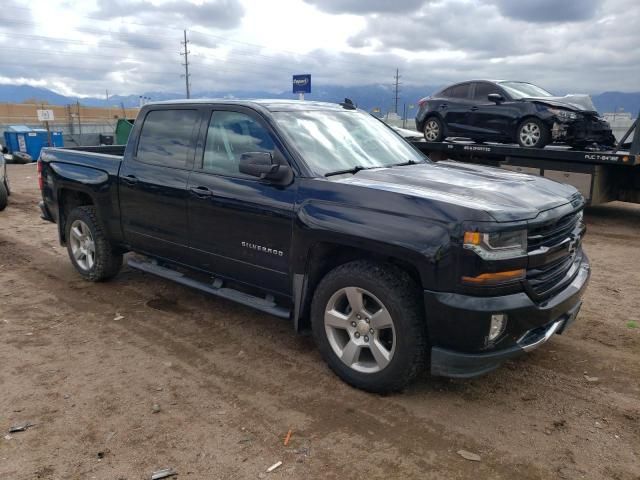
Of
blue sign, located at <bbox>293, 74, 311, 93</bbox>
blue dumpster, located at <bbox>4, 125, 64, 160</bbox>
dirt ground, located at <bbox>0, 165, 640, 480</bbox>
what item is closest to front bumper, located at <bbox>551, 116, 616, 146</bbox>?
dirt ground, located at <bbox>0, 165, 640, 480</bbox>

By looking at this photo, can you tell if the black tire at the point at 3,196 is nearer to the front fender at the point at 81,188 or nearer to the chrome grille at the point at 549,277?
the front fender at the point at 81,188

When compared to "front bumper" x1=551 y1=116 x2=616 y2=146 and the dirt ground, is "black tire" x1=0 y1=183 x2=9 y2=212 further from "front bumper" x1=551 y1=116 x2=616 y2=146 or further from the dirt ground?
"front bumper" x1=551 y1=116 x2=616 y2=146

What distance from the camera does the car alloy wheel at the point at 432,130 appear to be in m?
12.5

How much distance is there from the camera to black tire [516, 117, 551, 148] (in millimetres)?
10156

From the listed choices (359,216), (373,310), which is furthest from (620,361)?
(359,216)

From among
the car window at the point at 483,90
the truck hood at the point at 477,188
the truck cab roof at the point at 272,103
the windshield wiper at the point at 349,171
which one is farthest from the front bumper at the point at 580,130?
the windshield wiper at the point at 349,171

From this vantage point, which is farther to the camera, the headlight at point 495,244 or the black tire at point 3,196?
the black tire at point 3,196

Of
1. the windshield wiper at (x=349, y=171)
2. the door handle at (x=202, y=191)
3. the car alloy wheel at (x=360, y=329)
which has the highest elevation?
the windshield wiper at (x=349, y=171)

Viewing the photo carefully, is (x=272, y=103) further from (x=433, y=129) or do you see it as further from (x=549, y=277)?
(x=433, y=129)

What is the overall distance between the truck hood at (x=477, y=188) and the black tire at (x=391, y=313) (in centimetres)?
54

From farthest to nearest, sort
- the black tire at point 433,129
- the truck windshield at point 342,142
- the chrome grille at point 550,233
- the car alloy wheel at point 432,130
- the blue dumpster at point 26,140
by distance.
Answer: the blue dumpster at point 26,140
the car alloy wheel at point 432,130
the black tire at point 433,129
the truck windshield at point 342,142
the chrome grille at point 550,233

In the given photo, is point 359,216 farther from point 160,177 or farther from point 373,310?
point 160,177

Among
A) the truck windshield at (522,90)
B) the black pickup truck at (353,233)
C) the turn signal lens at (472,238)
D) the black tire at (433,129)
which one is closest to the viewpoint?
the turn signal lens at (472,238)

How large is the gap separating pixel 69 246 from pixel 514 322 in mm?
4925
